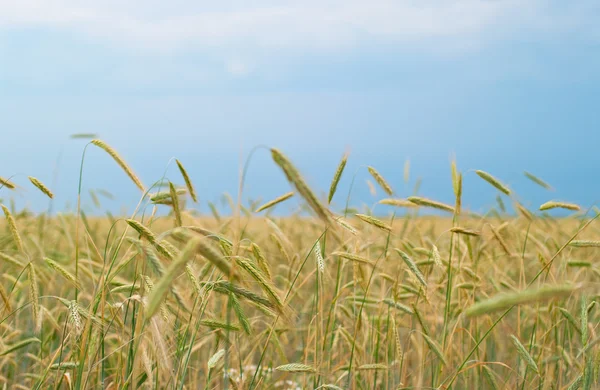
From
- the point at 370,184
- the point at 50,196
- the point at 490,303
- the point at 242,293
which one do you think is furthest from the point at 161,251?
the point at 370,184

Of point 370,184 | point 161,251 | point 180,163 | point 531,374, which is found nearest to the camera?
point 161,251

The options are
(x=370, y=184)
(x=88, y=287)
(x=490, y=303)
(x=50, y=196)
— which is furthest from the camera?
(x=88, y=287)

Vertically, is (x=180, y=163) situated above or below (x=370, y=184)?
above

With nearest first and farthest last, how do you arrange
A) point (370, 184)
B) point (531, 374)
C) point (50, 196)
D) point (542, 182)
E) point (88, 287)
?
point (50, 196) → point (531, 374) → point (542, 182) → point (370, 184) → point (88, 287)

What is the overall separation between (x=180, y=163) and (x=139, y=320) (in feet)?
1.96

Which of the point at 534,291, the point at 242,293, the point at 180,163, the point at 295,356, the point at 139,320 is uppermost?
the point at 180,163

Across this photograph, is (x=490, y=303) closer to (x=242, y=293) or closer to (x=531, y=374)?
(x=242, y=293)

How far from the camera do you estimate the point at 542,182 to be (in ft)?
12.6

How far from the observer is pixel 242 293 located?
1.85m

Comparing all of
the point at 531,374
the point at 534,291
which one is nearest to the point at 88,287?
the point at 531,374

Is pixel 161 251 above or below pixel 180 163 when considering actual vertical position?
below

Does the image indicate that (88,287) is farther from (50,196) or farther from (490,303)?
(490,303)

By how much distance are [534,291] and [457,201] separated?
1356 mm

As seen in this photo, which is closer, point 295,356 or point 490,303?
point 490,303
